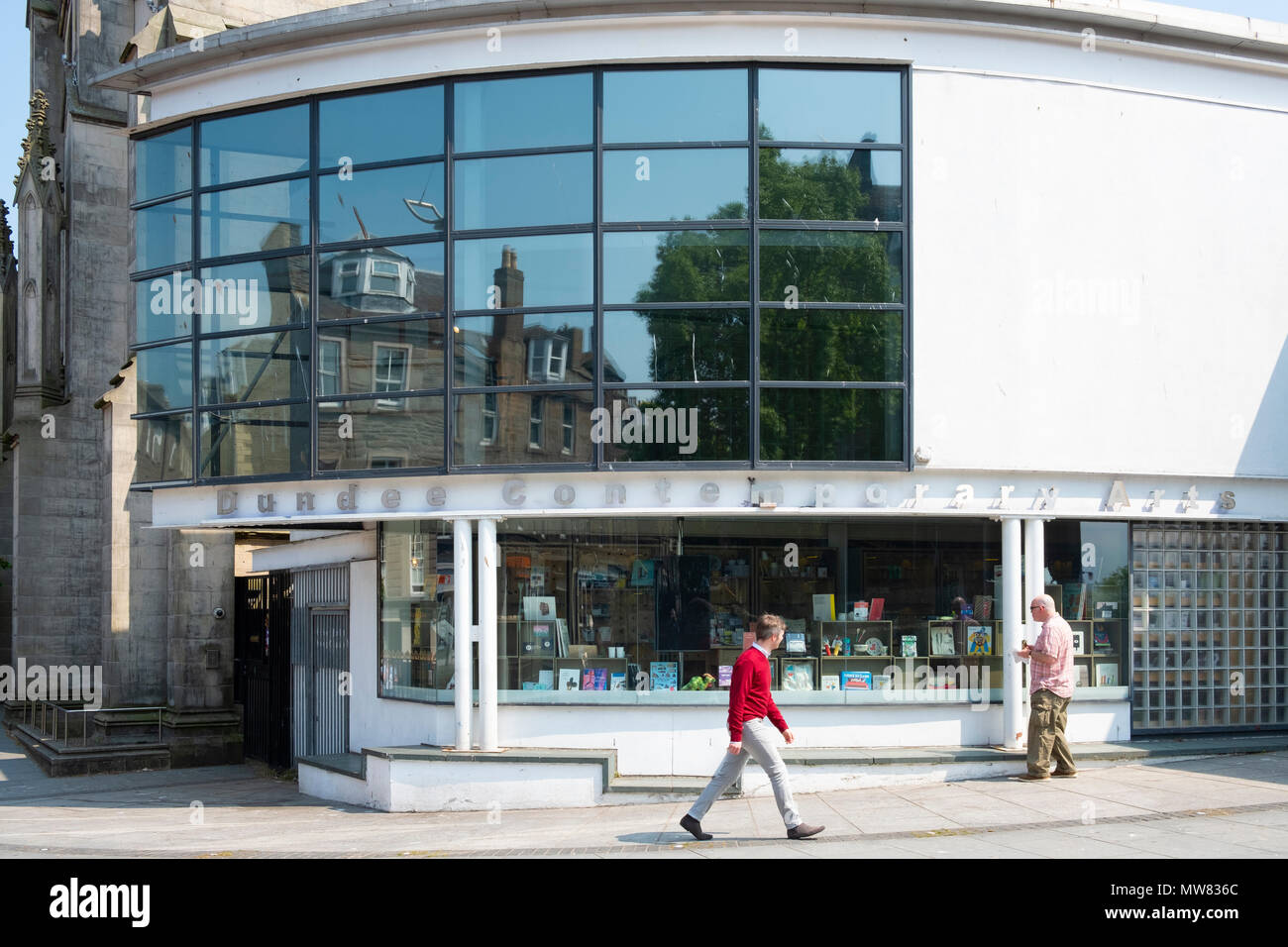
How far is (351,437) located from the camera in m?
13.9

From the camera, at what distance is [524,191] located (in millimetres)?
13523

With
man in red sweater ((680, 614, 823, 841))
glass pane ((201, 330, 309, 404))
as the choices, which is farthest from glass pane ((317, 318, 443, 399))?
man in red sweater ((680, 614, 823, 841))

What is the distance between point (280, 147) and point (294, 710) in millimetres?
8282

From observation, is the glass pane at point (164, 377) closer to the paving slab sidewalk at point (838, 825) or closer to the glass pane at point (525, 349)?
the glass pane at point (525, 349)

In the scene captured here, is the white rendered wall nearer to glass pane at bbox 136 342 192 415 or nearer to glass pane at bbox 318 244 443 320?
glass pane at bbox 318 244 443 320

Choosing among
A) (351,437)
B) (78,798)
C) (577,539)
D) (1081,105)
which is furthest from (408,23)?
(78,798)

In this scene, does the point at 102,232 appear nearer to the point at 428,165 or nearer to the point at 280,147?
the point at 280,147

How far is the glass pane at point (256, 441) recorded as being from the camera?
14219 mm

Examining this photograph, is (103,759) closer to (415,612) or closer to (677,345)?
(415,612)

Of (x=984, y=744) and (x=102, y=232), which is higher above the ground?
(x=102, y=232)

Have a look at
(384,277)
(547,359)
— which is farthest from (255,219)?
(547,359)

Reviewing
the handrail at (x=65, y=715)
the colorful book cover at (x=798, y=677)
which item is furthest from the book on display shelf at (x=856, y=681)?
the handrail at (x=65, y=715)

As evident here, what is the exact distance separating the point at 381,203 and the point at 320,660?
21.6ft

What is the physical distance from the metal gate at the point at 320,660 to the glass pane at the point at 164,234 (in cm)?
443
